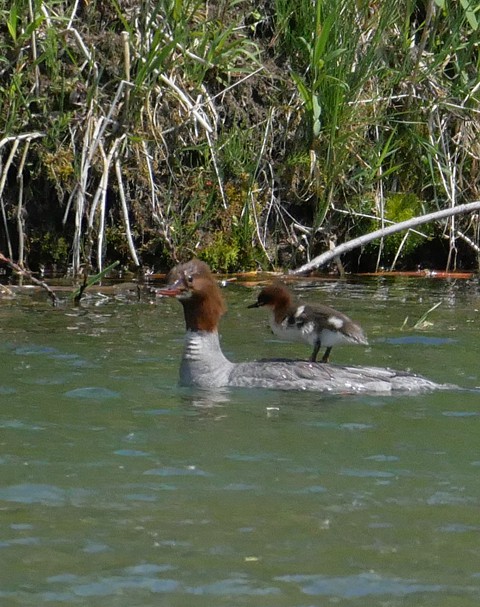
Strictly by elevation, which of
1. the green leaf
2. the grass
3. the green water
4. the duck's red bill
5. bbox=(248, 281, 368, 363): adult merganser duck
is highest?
the green leaf

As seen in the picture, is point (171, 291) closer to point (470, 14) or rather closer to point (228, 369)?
point (228, 369)

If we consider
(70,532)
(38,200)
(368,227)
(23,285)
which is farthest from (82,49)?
(70,532)

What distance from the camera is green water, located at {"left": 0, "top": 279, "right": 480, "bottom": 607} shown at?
387 centimetres

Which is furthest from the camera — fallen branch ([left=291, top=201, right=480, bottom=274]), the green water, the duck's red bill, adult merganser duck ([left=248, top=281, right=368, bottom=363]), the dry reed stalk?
the dry reed stalk

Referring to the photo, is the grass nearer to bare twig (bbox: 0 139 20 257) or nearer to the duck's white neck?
bare twig (bbox: 0 139 20 257)

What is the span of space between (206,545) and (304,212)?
709 cm

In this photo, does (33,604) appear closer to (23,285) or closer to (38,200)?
(23,285)

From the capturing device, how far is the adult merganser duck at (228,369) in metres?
6.66

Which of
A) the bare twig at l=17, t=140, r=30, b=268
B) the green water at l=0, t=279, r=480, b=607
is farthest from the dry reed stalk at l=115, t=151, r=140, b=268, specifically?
the green water at l=0, t=279, r=480, b=607

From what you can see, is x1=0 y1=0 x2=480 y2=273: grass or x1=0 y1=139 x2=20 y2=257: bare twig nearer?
x1=0 y1=139 x2=20 y2=257: bare twig

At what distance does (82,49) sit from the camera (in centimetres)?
981

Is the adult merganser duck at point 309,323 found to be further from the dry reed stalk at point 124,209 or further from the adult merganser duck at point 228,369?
the dry reed stalk at point 124,209

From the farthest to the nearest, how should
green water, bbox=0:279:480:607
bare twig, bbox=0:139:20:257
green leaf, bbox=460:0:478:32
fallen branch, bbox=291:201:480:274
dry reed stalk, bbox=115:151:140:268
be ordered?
green leaf, bbox=460:0:478:32 → dry reed stalk, bbox=115:151:140:268 → bare twig, bbox=0:139:20:257 → fallen branch, bbox=291:201:480:274 → green water, bbox=0:279:480:607

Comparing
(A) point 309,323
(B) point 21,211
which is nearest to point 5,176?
(B) point 21,211
